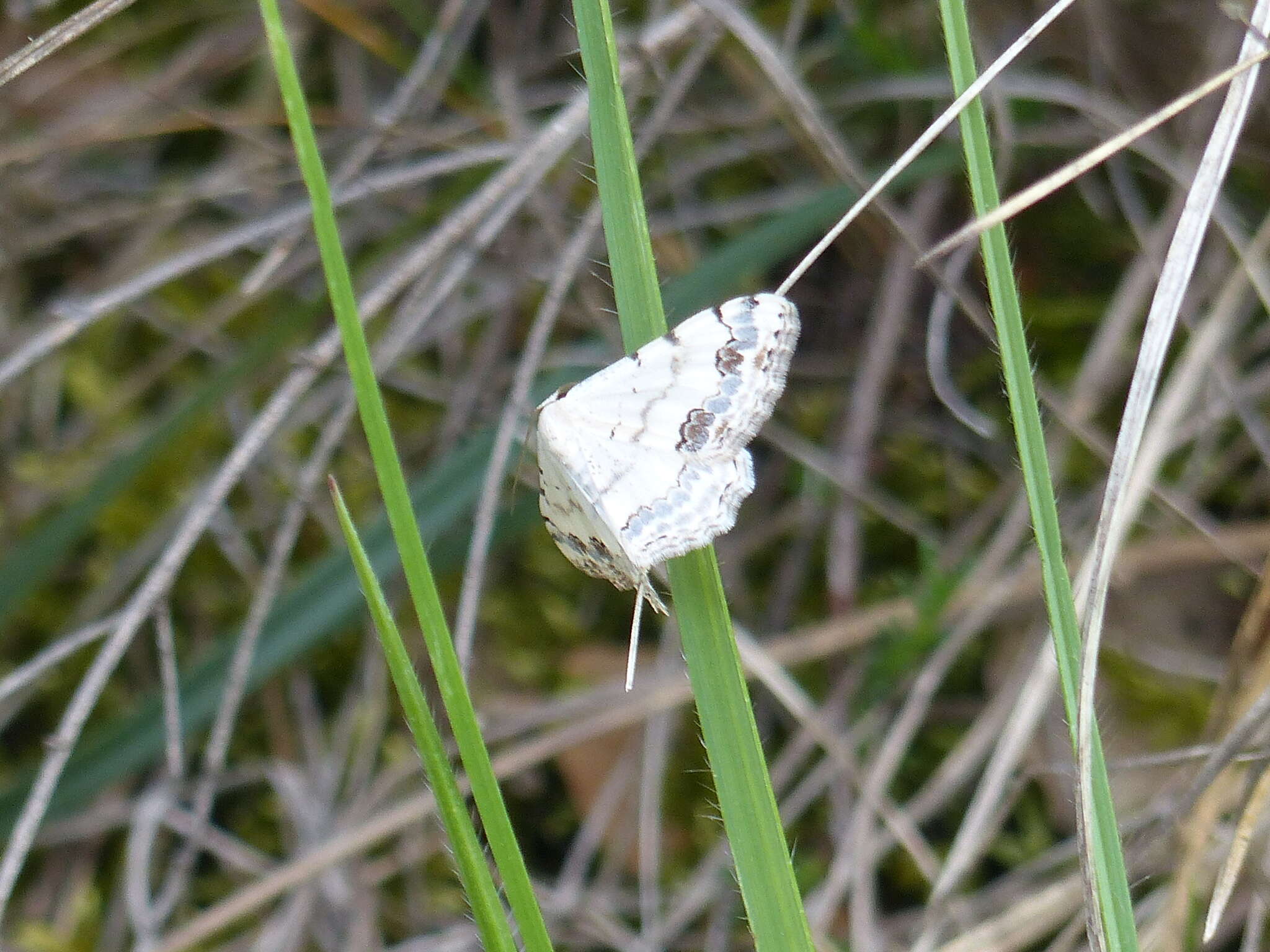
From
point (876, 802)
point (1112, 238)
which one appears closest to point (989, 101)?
point (1112, 238)

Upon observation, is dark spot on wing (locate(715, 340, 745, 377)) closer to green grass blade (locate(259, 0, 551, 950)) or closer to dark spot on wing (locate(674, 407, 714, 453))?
dark spot on wing (locate(674, 407, 714, 453))

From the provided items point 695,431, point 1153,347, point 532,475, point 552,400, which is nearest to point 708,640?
point 695,431

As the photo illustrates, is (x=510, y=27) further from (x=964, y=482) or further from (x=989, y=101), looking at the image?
(x=964, y=482)

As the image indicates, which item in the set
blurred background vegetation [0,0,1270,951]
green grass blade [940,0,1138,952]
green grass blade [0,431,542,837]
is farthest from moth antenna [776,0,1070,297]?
green grass blade [0,431,542,837]

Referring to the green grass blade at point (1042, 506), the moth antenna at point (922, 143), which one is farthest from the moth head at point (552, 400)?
the green grass blade at point (1042, 506)

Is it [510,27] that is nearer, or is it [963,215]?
[963,215]
